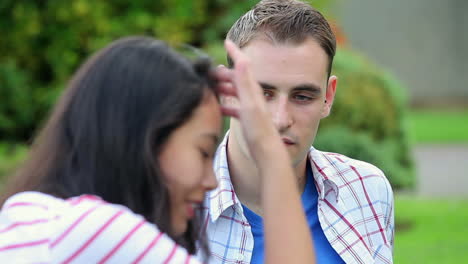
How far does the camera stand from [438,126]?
2050 cm

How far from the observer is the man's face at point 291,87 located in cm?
275

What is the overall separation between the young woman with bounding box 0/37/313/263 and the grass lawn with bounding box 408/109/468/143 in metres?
16.2

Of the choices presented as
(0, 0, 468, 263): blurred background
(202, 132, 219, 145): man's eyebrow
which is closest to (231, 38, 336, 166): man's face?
(202, 132, 219, 145): man's eyebrow

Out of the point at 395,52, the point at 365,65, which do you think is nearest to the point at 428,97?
the point at 395,52

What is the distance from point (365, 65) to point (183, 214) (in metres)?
7.78

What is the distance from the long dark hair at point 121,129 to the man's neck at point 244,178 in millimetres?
989

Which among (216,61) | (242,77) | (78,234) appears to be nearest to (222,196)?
(242,77)

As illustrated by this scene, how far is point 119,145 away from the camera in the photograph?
5.91 ft

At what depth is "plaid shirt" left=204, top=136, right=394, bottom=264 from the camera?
106 inches

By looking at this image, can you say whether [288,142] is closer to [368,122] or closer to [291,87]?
[291,87]

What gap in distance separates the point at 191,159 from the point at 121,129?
0.55 feet

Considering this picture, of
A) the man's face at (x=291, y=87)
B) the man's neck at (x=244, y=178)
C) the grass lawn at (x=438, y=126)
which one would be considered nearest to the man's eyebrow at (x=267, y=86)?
the man's face at (x=291, y=87)

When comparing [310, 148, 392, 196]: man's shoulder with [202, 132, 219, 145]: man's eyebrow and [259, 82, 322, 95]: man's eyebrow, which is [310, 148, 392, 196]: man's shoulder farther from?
[202, 132, 219, 145]: man's eyebrow

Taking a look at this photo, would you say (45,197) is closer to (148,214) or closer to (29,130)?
(148,214)
